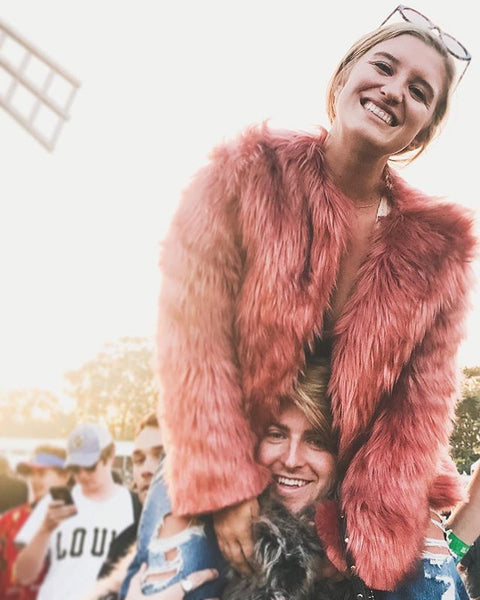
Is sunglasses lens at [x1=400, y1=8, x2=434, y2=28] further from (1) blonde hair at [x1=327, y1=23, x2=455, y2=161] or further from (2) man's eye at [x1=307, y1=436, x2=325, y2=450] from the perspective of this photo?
(2) man's eye at [x1=307, y1=436, x2=325, y2=450]

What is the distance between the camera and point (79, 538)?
123 cm

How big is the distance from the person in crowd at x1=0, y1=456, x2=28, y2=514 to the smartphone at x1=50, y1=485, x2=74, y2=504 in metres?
0.05

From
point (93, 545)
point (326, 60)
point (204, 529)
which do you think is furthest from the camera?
point (326, 60)

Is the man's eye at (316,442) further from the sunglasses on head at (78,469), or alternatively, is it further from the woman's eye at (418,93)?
the woman's eye at (418,93)

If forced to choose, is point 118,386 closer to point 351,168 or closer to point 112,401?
point 112,401

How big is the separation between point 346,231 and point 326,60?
0.42m

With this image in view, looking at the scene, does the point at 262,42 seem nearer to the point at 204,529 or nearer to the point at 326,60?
the point at 326,60

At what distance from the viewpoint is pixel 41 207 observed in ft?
4.45

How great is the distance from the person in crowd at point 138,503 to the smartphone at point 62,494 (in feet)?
0.42

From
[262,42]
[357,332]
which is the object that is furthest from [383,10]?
[357,332]

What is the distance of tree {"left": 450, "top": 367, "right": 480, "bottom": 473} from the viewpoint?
128 cm

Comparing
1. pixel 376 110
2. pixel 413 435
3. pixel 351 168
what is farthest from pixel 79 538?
pixel 376 110

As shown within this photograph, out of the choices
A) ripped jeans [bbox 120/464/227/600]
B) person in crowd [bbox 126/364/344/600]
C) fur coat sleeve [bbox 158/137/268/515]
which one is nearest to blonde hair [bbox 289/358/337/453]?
person in crowd [bbox 126/364/344/600]

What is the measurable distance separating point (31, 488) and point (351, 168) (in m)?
0.86
